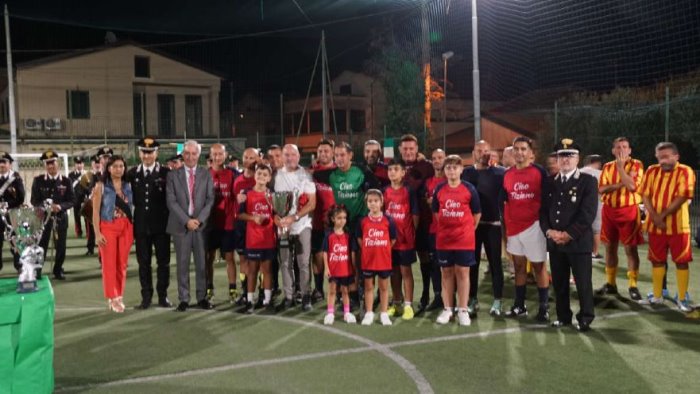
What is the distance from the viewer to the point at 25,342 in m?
4.04

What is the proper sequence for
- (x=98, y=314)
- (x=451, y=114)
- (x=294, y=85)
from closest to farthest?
(x=98, y=314) → (x=451, y=114) → (x=294, y=85)

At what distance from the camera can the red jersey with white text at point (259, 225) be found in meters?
7.20

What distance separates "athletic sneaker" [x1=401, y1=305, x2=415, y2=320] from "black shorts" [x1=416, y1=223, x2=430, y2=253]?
2.38ft

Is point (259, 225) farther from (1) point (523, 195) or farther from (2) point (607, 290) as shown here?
(2) point (607, 290)

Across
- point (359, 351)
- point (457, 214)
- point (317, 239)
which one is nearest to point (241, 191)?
point (317, 239)

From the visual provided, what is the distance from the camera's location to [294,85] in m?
42.0

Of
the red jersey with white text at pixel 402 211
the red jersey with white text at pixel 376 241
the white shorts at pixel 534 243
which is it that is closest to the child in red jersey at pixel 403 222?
the red jersey with white text at pixel 402 211

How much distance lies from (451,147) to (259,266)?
24990 millimetres

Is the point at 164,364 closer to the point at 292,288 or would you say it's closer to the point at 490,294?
the point at 292,288

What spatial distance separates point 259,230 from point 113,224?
1.71m

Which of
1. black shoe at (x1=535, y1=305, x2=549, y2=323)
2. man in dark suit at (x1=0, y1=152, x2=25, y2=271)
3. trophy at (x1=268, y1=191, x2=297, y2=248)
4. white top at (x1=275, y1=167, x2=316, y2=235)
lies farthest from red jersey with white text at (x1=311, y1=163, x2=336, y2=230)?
man in dark suit at (x1=0, y1=152, x2=25, y2=271)

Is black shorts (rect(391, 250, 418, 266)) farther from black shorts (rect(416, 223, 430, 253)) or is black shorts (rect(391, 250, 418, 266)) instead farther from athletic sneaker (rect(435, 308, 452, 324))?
athletic sneaker (rect(435, 308, 452, 324))

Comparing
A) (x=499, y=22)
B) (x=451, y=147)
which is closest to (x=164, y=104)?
(x=451, y=147)

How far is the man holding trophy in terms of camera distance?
7.05 m
